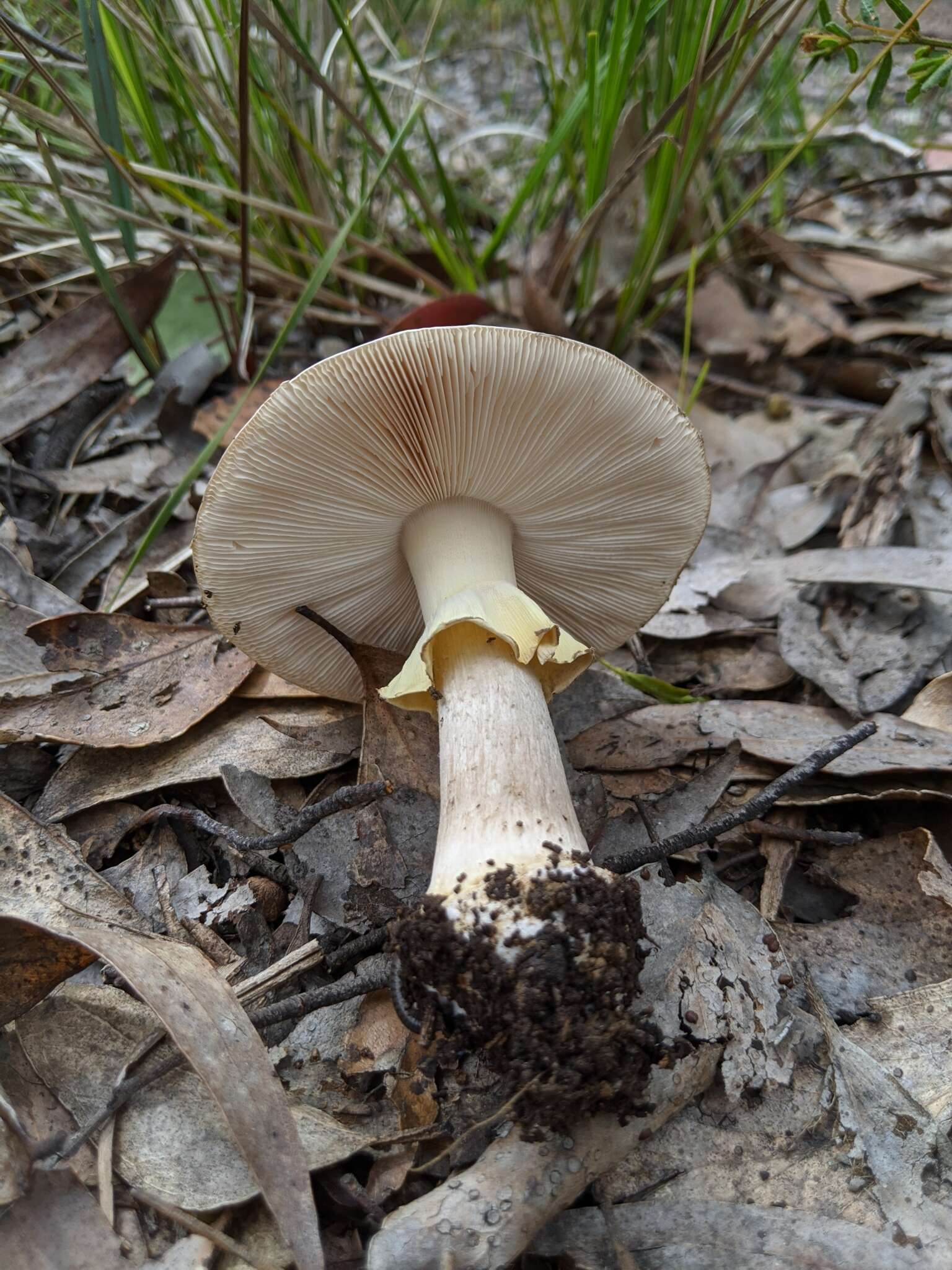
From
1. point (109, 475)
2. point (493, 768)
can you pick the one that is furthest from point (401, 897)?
point (109, 475)

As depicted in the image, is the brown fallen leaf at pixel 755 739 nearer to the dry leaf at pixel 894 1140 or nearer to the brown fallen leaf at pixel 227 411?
the dry leaf at pixel 894 1140

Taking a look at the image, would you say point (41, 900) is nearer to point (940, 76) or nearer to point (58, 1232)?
point (58, 1232)

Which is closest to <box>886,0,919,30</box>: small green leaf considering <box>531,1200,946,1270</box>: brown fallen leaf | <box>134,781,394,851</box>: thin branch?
<box>134,781,394,851</box>: thin branch

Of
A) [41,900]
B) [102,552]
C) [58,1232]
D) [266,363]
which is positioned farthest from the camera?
[102,552]

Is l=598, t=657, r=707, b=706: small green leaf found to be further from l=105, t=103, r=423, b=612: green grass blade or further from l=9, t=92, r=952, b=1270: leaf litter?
l=105, t=103, r=423, b=612: green grass blade

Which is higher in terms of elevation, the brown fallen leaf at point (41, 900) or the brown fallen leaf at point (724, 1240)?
the brown fallen leaf at point (41, 900)

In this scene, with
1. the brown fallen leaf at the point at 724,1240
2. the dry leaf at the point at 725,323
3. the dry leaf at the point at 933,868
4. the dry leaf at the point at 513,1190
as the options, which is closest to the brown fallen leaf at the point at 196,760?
the dry leaf at the point at 513,1190
